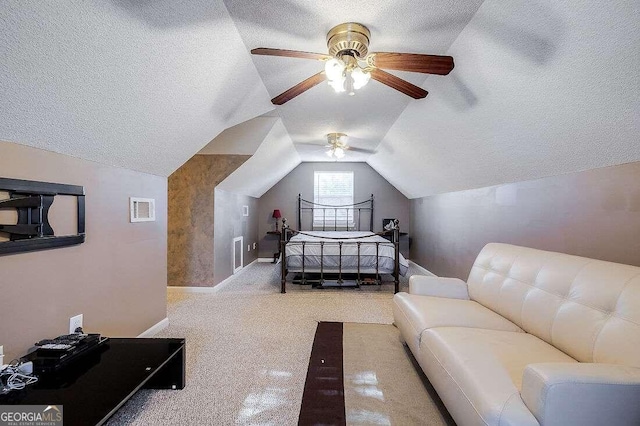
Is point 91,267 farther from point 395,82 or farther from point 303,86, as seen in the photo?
point 395,82

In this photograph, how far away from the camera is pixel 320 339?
106 inches

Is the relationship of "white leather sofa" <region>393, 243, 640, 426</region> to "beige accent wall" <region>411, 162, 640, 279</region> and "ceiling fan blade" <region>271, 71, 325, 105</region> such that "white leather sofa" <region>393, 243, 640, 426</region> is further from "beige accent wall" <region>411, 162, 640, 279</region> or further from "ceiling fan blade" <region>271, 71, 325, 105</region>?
"ceiling fan blade" <region>271, 71, 325, 105</region>

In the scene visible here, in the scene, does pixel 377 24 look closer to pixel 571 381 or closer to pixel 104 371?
pixel 571 381

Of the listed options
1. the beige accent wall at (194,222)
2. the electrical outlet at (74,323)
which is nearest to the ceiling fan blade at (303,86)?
the electrical outlet at (74,323)

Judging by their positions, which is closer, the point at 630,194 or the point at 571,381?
the point at 571,381

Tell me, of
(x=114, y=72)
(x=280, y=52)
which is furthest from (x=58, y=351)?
(x=280, y=52)

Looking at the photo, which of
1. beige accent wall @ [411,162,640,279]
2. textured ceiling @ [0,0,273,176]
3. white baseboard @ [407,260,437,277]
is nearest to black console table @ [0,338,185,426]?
textured ceiling @ [0,0,273,176]

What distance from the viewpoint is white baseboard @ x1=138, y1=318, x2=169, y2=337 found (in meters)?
2.69

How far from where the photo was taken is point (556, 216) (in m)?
2.39

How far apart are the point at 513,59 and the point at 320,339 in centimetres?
254

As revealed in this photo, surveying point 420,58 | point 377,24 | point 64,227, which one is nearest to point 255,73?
point 377,24

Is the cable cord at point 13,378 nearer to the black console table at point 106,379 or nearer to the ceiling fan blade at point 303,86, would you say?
the black console table at point 106,379

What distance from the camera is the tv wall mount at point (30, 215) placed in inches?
58.4

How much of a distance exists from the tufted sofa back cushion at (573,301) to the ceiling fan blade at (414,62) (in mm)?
1378
